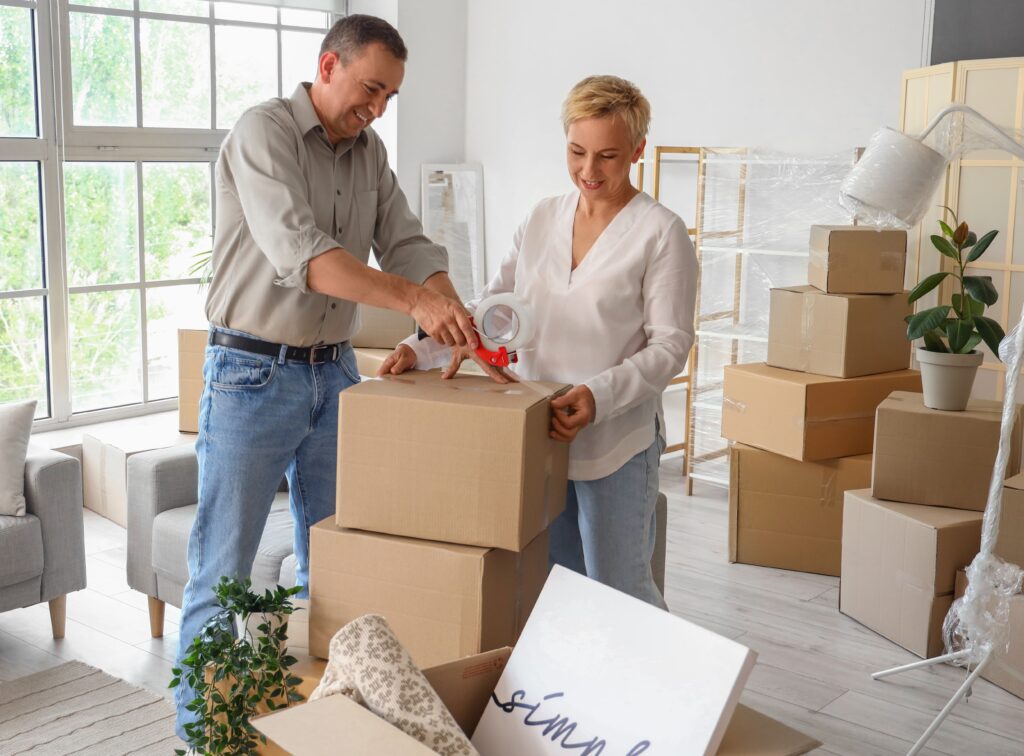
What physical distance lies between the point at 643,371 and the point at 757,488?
6.54 ft

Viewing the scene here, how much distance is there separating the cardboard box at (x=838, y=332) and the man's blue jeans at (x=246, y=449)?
6.28 ft

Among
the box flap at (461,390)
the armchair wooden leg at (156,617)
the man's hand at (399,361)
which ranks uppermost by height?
the man's hand at (399,361)

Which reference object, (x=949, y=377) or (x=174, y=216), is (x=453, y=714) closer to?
(x=949, y=377)

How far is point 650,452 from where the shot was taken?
2.02 m

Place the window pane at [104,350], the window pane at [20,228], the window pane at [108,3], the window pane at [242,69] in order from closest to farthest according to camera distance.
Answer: the window pane at [20,228] → the window pane at [108,3] → the window pane at [104,350] → the window pane at [242,69]

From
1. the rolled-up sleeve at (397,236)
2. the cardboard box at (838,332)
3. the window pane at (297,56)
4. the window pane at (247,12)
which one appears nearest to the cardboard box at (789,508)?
the cardboard box at (838,332)

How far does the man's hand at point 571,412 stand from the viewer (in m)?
1.76

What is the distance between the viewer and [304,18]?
17.9 feet

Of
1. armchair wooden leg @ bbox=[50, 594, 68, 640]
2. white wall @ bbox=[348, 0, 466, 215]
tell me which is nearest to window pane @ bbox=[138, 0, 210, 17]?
white wall @ bbox=[348, 0, 466, 215]

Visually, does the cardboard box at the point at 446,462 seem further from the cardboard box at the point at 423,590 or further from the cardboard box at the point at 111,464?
the cardboard box at the point at 111,464

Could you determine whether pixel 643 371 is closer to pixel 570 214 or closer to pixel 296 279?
pixel 570 214

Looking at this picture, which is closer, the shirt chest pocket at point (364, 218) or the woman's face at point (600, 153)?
the woman's face at point (600, 153)

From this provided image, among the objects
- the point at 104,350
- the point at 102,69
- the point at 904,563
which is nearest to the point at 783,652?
the point at 904,563

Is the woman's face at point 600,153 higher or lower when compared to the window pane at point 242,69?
lower
